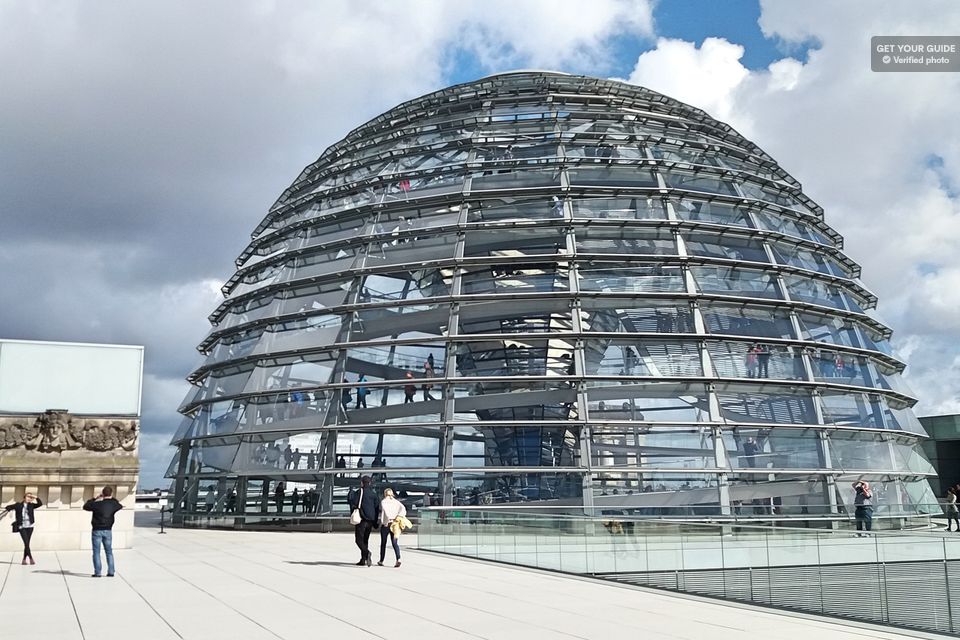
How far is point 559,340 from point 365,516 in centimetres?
1180

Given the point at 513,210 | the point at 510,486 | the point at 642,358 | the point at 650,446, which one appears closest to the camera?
the point at 510,486

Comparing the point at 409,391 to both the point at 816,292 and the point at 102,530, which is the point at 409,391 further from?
the point at 816,292

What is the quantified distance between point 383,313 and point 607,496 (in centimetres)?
879

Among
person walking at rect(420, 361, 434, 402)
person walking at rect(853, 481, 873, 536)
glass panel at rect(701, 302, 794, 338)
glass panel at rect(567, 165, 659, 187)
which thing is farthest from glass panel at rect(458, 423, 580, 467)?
glass panel at rect(567, 165, 659, 187)

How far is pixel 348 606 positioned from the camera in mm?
10609

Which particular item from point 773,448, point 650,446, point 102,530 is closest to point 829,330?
point 773,448

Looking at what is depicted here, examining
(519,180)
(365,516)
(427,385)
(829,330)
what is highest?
(519,180)

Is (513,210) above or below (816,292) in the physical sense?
above

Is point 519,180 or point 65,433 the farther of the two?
point 519,180

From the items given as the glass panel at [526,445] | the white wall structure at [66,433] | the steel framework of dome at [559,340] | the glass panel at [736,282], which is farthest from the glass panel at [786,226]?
the white wall structure at [66,433]

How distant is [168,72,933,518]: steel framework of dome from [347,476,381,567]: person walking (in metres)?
7.21

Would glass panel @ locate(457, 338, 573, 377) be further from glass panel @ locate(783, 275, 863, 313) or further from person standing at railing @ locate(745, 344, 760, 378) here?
glass panel @ locate(783, 275, 863, 313)

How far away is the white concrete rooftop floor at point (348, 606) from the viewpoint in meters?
8.83

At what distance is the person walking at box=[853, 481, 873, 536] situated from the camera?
14.4 m
